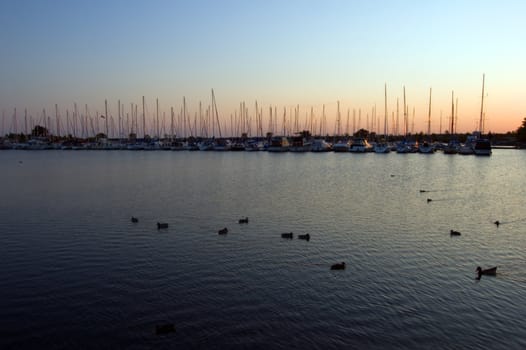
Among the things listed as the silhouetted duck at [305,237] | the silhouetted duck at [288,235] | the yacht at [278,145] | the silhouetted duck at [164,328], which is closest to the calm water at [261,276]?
the silhouetted duck at [164,328]

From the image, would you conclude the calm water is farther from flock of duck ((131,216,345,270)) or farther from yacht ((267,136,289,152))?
yacht ((267,136,289,152))

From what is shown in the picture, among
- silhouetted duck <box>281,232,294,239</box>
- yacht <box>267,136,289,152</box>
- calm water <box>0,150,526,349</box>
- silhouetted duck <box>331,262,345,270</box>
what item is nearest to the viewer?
calm water <box>0,150,526,349</box>

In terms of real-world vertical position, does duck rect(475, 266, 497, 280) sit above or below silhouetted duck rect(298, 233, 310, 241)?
below

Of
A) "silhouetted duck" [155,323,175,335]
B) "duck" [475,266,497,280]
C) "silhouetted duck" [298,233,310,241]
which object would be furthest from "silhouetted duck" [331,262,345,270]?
"silhouetted duck" [155,323,175,335]

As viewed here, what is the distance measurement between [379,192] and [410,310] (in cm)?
3519

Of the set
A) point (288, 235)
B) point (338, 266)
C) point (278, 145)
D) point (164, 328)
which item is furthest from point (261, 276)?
point (278, 145)

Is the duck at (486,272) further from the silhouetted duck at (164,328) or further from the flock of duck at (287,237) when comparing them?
the silhouetted duck at (164,328)

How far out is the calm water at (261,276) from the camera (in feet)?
49.1

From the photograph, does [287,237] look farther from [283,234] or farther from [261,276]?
[261,276]

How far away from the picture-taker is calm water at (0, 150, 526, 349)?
1497 centimetres

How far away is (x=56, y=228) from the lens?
1197 inches

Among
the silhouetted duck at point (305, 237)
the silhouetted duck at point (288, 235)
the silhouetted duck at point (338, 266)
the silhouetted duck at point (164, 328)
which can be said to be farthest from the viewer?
the silhouetted duck at point (288, 235)

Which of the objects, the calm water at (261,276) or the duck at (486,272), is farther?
the duck at (486,272)

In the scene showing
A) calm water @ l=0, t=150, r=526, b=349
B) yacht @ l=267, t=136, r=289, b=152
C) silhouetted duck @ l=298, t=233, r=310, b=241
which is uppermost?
yacht @ l=267, t=136, r=289, b=152
